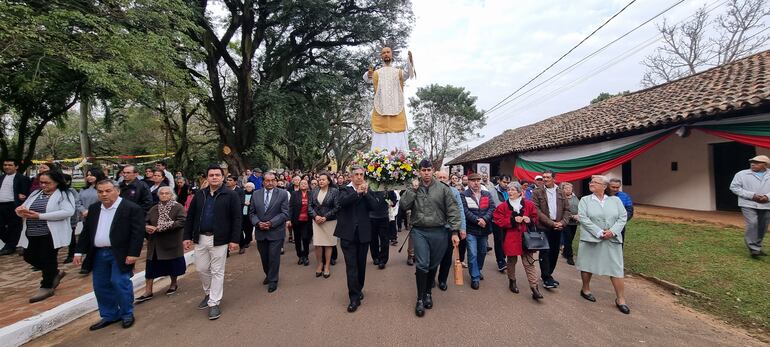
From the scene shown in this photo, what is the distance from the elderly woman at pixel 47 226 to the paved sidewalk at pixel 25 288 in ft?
0.56

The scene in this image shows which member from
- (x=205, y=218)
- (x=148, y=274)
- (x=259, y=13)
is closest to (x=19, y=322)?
(x=148, y=274)

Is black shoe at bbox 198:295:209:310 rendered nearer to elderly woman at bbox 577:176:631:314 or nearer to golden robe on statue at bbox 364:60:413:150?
golden robe on statue at bbox 364:60:413:150

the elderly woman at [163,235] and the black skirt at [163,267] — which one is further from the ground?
the elderly woman at [163,235]

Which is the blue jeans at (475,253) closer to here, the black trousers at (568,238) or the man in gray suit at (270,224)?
the black trousers at (568,238)

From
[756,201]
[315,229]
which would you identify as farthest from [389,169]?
[756,201]

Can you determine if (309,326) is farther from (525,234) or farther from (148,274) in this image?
(525,234)

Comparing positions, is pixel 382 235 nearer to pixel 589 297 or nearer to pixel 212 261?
pixel 212 261

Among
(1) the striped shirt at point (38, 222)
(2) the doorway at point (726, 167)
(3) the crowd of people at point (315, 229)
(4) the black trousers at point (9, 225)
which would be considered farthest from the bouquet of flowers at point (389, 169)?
(2) the doorway at point (726, 167)

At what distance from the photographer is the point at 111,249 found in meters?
3.54

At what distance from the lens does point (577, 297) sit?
14.2ft

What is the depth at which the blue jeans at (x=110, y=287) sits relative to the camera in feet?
11.7

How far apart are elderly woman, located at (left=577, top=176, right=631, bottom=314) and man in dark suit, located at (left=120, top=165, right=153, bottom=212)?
635 centimetres

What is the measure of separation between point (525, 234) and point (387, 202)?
2.25 m

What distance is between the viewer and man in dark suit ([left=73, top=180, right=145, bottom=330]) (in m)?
3.55
